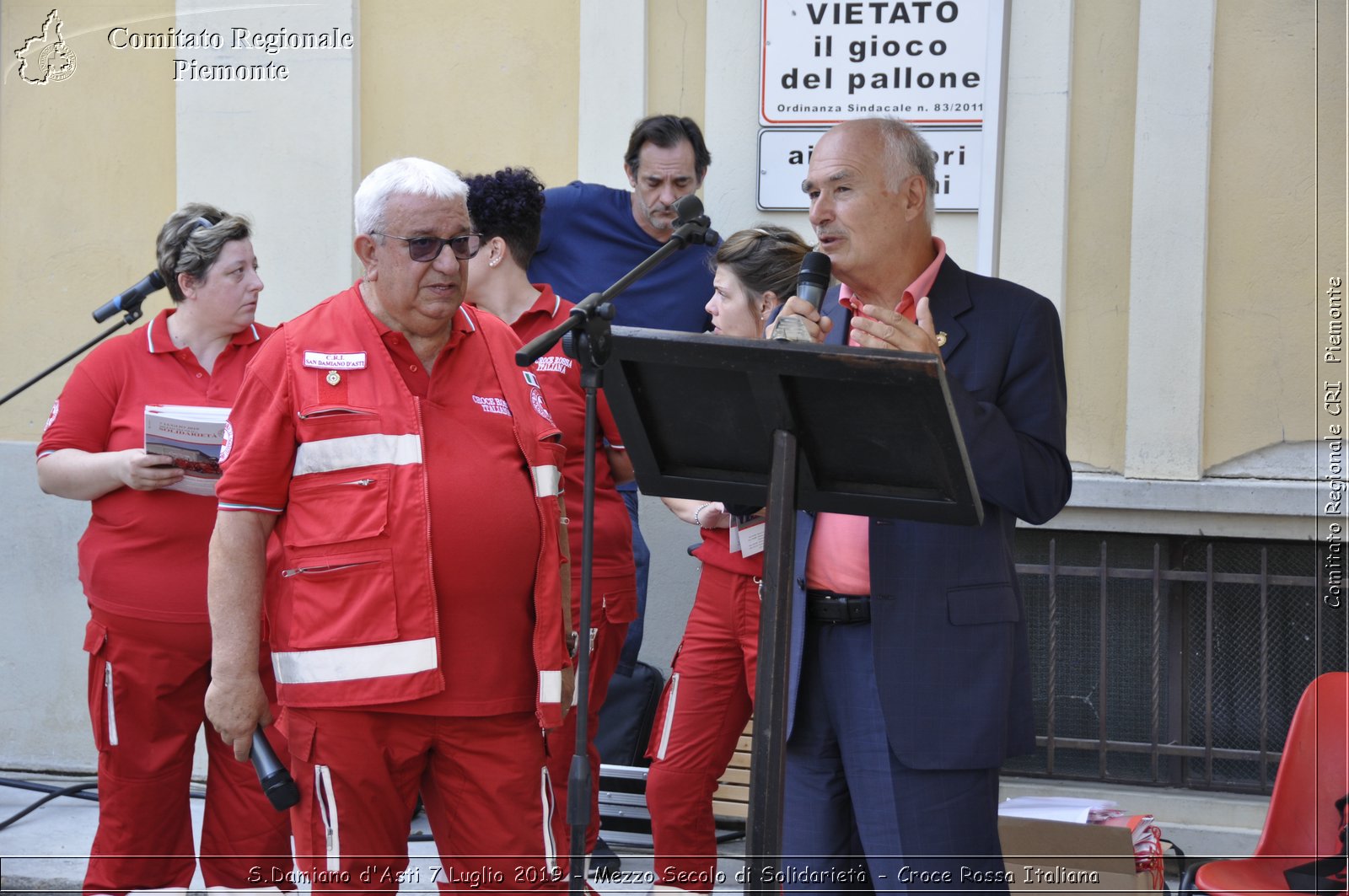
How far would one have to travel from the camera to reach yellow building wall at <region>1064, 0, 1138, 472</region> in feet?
17.7

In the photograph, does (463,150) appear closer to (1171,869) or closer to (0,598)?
(0,598)

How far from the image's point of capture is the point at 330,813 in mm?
3182

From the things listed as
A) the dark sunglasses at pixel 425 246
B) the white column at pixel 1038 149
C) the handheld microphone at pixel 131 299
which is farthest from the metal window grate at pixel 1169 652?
the handheld microphone at pixel 131 299

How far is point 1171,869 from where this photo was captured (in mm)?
5352

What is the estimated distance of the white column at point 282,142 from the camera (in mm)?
6172

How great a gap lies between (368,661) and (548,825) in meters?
0.63

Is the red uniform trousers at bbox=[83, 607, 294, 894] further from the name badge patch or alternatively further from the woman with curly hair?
the name badge patch

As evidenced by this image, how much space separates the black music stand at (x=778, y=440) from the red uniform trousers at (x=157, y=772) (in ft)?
7.69

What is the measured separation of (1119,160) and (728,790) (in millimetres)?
2915

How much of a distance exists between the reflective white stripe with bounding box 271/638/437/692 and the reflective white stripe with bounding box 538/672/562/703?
0.27 meters

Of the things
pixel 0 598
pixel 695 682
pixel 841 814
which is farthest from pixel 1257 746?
pixel 0 598

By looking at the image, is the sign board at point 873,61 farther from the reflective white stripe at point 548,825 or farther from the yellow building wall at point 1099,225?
the reflective white stripe at point 548,825

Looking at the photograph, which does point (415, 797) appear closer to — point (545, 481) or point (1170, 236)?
point (545, 481)

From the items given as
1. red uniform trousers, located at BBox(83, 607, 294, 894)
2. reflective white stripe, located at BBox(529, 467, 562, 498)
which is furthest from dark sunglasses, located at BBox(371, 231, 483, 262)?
red uniform trousers, located at BBox(83, 607, 294, 894)
